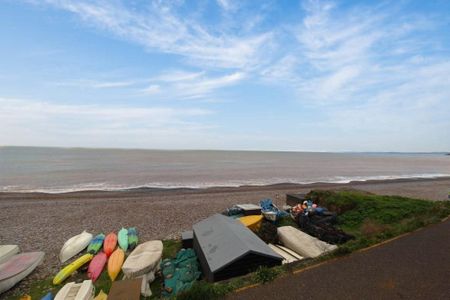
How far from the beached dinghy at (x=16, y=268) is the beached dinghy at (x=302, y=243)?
1044 centimetres

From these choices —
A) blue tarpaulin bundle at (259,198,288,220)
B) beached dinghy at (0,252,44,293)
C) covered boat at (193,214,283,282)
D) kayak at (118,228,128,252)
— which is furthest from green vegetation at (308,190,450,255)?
beached dinghy at (0,252,44,293)

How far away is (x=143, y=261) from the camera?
10.2 meters

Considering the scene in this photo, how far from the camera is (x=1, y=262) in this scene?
11555mm

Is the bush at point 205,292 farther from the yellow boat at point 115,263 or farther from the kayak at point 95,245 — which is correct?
the kayak at point 95,245

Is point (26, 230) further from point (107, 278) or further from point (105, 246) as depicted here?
point (107, 278)

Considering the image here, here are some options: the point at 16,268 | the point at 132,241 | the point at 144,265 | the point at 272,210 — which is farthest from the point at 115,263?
the point at 272,210

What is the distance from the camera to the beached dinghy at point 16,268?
390 inches

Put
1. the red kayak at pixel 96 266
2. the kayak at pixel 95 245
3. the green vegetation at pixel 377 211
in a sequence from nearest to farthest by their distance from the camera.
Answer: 1. the red kayak at pixel 96 266
2. the green vegetation at pixel 377 211
3. the kayak at pixel 95 245

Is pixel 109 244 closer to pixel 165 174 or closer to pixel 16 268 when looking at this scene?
pixel 16 268

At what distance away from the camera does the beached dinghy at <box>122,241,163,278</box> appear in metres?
9.56

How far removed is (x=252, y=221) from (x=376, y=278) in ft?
26.0

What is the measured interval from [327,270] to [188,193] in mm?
25625

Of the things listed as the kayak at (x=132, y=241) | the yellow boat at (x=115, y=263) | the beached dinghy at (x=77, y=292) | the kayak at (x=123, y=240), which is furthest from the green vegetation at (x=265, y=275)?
the kayak at (x=132, y=241)

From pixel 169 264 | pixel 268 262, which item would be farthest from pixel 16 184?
pixel 268 262
